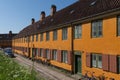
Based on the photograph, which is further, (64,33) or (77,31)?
(64,33)

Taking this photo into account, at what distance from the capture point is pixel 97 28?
19.4 metres

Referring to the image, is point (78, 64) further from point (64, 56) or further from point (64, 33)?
point (64, 33)

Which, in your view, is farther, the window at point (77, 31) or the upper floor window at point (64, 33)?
the upper floor window at point (64, 33)

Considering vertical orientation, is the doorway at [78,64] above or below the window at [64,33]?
below

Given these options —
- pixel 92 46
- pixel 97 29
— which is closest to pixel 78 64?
pixel 92 46

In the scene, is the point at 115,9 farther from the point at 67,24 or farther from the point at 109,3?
the point at 67,24

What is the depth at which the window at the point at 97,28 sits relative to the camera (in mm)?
19009

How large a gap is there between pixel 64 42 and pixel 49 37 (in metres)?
6.79

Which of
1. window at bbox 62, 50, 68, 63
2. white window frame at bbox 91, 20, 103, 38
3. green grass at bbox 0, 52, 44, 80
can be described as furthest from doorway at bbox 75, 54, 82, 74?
green grass at bbox 0, 52, 44, 80

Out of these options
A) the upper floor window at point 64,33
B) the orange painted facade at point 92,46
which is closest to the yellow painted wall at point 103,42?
the orange painted facade at point 92,46

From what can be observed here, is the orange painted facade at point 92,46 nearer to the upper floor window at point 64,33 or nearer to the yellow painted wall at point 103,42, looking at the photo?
the yellow painted wall at point 103,42

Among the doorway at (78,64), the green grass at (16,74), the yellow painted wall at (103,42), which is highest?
the yellow painted wall at (103,42)

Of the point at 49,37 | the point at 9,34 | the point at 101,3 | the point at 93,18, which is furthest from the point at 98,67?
the point at 9,34

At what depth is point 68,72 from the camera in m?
24.8
